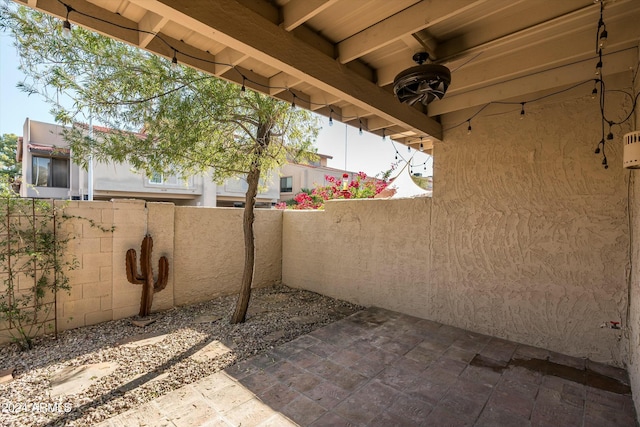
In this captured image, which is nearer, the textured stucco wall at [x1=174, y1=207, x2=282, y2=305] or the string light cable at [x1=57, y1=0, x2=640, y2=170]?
the string light cable at [x1=57, y1=0, x2=640, y2=170]

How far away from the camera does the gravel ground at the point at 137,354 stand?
250 cm

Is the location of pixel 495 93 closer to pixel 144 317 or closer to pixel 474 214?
pixel 474 214

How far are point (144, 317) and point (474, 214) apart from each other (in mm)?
5399

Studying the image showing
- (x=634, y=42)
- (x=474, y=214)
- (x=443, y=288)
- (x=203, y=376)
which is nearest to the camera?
(x=634, y=42)

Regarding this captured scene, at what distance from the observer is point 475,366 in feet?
10.5

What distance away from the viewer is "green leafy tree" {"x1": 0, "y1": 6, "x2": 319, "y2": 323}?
333cm

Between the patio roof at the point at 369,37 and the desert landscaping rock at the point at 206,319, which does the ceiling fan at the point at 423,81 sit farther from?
the desert landscaping rock at the point at 206,319

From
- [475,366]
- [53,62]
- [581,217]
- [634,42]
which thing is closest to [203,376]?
[475,366]

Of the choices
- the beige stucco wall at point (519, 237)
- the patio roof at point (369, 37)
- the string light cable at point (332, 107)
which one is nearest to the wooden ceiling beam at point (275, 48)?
the patio roof at point (369, 37)

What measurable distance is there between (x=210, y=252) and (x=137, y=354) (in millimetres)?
2425

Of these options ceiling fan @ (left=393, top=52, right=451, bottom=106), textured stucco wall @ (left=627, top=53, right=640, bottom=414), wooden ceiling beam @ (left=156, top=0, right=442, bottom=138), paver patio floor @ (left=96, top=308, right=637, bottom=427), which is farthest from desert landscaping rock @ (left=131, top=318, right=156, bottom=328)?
textured stucco wall @ (left=627, top=53, right=640, bottom=414)

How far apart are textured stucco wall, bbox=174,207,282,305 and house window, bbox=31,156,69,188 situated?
10.6 m

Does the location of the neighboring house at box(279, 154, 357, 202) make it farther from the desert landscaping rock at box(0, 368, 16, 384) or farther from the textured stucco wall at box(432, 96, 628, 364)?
the desert landscaping rock at box(0, 368, 16, 384)

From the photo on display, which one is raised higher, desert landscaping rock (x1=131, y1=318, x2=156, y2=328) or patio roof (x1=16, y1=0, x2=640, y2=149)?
patio roof (x1=16, y1=0, x2=640, y2=149)
